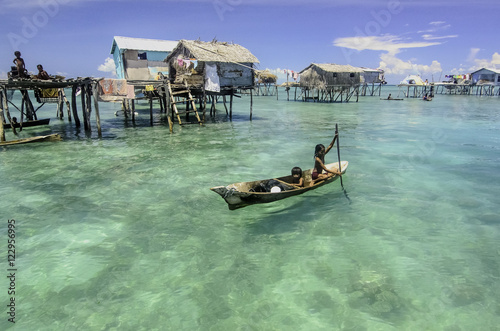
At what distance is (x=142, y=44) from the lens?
3203 centimetres

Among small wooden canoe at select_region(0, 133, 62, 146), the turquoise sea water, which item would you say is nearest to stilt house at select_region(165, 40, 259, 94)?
small wooden canoe at select_region(0, 133, 62, 146)

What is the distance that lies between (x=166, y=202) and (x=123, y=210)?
1.14 meters

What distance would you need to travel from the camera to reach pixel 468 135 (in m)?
20.0

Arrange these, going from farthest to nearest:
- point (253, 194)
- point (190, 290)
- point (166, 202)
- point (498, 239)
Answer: point (166, 202) < point (253, 194) < point (498, 239) < point (190, 290)

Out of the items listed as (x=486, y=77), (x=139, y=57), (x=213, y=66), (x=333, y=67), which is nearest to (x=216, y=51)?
(x=213, y=66)

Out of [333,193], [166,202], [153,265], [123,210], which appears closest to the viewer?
[153,265]

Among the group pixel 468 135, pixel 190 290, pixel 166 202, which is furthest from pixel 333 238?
pixel 468 135

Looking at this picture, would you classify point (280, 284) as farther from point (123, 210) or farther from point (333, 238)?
point (123, 210)

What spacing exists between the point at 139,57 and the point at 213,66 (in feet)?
44.4

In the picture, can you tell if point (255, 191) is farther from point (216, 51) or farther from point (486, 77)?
point (486, 77)

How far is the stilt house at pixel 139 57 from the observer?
30672 mm

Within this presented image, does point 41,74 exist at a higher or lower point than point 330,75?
lower

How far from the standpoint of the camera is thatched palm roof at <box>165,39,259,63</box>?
21188 mm

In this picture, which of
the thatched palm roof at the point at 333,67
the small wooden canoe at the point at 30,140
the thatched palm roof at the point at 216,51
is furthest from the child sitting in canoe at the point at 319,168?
the thatched palm roof at the point at 333,67
